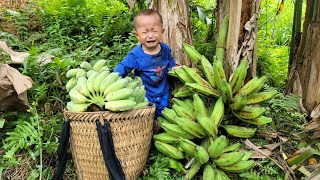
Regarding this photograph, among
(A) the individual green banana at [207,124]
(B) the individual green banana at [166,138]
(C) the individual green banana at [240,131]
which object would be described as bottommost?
(B) the individual green banana at [166,138]

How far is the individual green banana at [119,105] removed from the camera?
7.08 ft

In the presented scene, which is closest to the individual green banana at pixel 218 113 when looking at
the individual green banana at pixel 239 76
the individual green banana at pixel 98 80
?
the individual green banana at pixel 239 76

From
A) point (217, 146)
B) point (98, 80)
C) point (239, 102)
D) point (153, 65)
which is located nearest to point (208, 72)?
point (239, 102)

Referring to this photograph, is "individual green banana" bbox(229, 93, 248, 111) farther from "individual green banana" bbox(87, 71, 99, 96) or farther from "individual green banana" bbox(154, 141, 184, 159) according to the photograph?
"individual green banana" bbox(87, 71, 99, 96)

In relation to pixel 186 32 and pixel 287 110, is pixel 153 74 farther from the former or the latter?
pixel 287 110

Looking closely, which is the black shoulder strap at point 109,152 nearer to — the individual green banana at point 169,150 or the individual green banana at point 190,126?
the individual green banana at point 169,150

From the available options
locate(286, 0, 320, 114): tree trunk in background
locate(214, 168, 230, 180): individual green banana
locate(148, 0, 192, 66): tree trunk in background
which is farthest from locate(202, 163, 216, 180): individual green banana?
locate(286, 0, 320, 114): tree trunk in background

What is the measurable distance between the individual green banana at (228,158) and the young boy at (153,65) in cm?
65

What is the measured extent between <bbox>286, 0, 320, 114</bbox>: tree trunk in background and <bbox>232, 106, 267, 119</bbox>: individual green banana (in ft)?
2.12

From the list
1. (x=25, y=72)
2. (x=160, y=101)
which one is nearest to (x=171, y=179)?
(x=160, y=101)

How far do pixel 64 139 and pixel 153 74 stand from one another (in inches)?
32.2

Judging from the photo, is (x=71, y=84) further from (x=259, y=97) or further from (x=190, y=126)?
(x=259, y=97)

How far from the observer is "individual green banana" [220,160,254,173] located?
2.28 m

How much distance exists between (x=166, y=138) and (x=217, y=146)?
1.25ft
